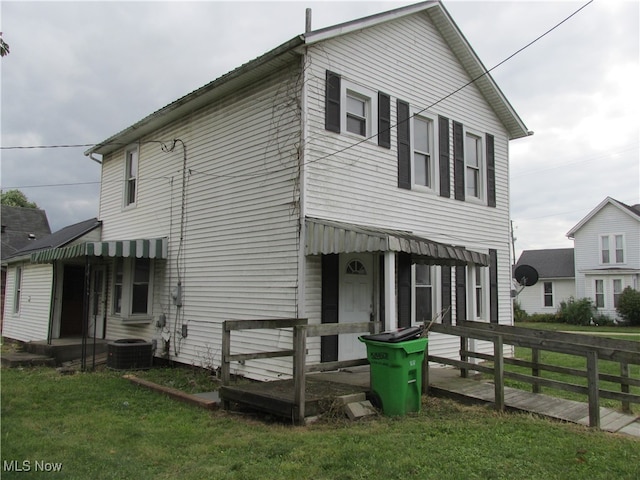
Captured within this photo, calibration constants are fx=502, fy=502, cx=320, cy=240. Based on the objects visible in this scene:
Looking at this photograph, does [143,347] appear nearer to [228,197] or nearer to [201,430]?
[228,197]

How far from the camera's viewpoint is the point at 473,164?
12812 millimetres

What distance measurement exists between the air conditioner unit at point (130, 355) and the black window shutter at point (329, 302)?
469cm

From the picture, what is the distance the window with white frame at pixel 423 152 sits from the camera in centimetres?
1123

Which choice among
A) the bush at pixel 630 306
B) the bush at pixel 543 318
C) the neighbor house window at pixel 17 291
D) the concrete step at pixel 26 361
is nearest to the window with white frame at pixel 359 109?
the concrete step at pixel 26 361

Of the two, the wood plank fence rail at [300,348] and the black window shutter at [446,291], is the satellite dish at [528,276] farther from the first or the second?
the wood plank fence rail at [300,348]

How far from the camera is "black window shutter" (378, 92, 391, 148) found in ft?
33.2

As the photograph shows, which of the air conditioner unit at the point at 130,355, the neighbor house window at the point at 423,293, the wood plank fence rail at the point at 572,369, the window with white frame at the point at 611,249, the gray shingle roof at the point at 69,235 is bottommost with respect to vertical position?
the air conditioner unit at the point at 130,355

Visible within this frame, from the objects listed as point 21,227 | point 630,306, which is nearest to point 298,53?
point 21,227

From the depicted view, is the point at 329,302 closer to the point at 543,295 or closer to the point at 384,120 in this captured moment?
the point at 384,120

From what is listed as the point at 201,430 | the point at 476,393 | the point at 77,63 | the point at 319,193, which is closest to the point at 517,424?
A: the point at 476,393

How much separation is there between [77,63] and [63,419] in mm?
9288

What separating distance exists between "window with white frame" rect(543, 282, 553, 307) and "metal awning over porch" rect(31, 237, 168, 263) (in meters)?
29.5

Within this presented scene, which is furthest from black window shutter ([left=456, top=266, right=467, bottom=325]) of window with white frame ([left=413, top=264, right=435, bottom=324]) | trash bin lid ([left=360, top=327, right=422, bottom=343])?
trash bin lid ([left=360, top=327, right=422, bottom=343])

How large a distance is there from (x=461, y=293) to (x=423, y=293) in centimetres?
136
